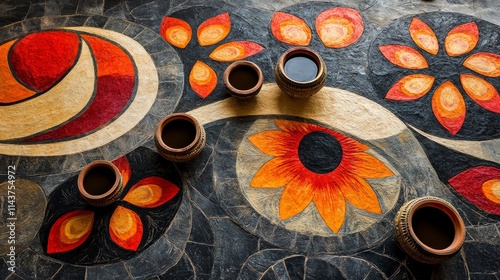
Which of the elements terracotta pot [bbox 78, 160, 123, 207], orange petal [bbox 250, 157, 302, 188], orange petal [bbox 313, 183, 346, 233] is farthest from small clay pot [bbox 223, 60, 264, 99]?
terracotta pot [bbox 78, 160, 123, 207]

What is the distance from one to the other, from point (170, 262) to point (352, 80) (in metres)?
1.77

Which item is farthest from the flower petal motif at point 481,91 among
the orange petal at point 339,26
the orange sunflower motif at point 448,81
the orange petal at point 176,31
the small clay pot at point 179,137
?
the orange petal at point 176,31

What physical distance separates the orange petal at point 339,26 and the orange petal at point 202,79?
900 mm

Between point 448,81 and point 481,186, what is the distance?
0.81 metres

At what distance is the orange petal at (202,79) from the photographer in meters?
3.04

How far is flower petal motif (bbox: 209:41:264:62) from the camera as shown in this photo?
3.17 metres

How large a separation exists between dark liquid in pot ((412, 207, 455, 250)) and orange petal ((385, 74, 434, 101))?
3.01ft

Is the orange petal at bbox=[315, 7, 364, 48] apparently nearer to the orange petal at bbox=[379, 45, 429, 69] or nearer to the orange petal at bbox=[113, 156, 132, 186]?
the orange petal at bbox=[379, 45, 429, 69]

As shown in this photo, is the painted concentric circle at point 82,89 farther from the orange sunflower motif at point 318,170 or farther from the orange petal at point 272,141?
the orange sunflower motif at point 318,170

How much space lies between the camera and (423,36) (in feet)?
10.8

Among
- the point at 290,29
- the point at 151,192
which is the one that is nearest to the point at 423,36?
the point at 290,29

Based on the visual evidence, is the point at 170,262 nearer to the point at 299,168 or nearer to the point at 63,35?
the point at 299,168

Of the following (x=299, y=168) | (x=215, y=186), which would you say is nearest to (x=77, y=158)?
(x=215, y=186)

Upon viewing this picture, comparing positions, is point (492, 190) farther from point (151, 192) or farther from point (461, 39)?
point (151, 192)
